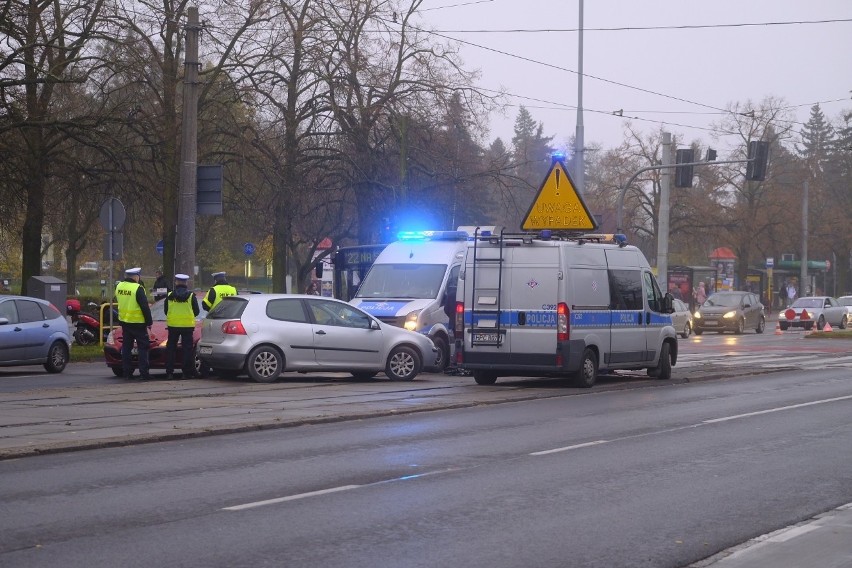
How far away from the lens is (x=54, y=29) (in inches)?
1161

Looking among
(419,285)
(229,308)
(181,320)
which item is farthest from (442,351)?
(181,320)

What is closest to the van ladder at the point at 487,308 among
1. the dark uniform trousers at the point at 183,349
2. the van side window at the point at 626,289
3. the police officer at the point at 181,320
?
the van side window at the point at 626,289

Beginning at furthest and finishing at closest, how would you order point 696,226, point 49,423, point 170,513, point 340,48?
1. point 696,226
2. point 340,48
3. point 49,423
4. point 170,513

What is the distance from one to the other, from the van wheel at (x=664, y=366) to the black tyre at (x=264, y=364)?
22.2ft

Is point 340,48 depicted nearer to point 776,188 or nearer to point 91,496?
point 91,496

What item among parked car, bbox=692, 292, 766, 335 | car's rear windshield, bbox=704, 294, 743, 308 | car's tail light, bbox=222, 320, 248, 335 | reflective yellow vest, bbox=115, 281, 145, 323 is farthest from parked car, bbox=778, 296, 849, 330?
reflective yellow vest, bbox=115, 281, 145, 323

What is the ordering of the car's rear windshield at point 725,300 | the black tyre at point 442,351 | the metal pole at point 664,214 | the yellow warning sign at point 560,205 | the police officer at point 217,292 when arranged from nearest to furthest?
the police officer at point 217,292
the yellow warning sign at point 560,205
the black tyre at point 442,351
the metal pole at point 664,214
the car's rear windshield at point 725,300

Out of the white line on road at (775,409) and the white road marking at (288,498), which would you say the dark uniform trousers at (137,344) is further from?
the white road marking at (288,498)

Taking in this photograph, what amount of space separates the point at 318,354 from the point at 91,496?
10777 millimetres

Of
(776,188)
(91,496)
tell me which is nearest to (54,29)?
(91,496)

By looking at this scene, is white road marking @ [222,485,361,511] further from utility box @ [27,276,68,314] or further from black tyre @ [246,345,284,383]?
utility box @ [27,276,68,314]

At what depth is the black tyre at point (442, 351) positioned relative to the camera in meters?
22.8

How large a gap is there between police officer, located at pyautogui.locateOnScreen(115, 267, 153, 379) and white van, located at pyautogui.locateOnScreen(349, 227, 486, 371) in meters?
4.53

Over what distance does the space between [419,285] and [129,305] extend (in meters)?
6.00
